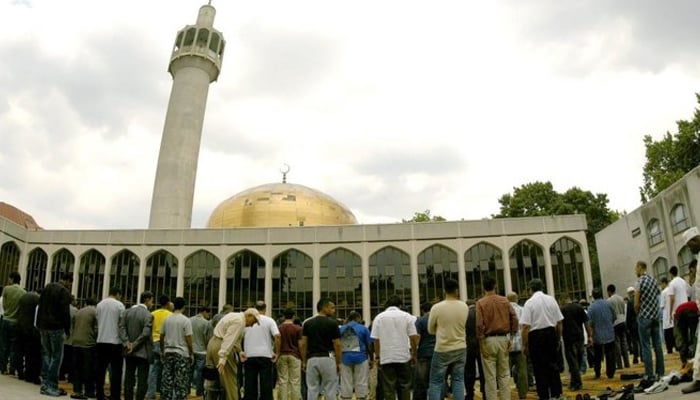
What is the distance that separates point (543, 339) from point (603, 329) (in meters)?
3.22

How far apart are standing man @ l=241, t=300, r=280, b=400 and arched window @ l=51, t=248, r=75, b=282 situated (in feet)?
91.9

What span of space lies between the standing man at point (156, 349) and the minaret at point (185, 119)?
25.8m

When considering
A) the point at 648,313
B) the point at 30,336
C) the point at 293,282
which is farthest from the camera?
the point at 293,282

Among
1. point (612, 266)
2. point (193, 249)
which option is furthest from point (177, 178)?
point (612, 266)

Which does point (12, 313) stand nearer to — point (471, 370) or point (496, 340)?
point (471, 370)

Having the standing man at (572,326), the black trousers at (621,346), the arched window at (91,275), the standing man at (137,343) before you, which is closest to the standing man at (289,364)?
the standing man at (137,343)

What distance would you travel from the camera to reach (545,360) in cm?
732

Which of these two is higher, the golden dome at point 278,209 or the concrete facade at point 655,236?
the golden dome at point 278,209

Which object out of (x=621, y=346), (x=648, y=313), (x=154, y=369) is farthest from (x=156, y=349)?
(x=621, y=346)

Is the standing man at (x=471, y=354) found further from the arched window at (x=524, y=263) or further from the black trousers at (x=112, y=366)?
the arched window at (x=524, y=263)

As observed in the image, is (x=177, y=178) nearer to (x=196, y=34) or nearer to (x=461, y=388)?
(x=196, y=34)

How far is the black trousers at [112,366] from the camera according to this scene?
8.23 meters

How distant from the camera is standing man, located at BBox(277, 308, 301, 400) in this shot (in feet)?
27.6

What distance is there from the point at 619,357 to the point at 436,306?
6.61 meters
